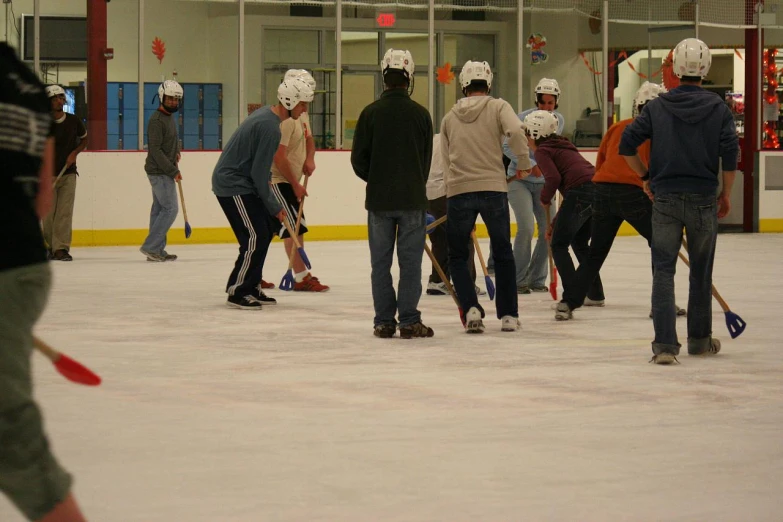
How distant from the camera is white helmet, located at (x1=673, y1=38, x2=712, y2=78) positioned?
6133mm

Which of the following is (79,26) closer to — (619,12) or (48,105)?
(619,12)

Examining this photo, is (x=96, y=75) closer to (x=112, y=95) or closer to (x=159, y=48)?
(x=112, y=95)

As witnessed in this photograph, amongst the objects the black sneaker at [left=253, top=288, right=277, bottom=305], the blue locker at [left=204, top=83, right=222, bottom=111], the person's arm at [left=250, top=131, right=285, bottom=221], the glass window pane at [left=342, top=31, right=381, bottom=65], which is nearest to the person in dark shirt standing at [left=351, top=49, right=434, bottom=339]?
the person's arm at [left=250, top=131, right=285, bottom=221]

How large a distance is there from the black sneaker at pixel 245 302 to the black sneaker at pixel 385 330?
1551 mm

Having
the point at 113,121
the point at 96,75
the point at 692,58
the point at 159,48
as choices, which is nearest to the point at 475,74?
the point at 692,58

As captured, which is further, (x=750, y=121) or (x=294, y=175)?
(x=750, y=121)

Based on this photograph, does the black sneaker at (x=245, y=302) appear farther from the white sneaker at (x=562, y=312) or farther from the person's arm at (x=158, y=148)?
the person's arm at (x=158, y=148)

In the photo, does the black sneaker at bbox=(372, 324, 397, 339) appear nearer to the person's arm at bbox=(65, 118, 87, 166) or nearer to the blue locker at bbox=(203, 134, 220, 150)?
the person's arm at bbox=(65, 118, 87, 166)

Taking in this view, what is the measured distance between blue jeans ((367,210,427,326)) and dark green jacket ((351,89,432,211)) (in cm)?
9

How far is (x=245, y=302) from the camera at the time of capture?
28.5ft

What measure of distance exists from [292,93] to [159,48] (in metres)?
7.12

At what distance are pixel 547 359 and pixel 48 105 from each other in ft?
13.2

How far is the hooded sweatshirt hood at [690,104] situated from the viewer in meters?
6.06

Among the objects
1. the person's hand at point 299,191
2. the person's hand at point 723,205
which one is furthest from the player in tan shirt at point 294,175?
the person's hand at point 723,205
